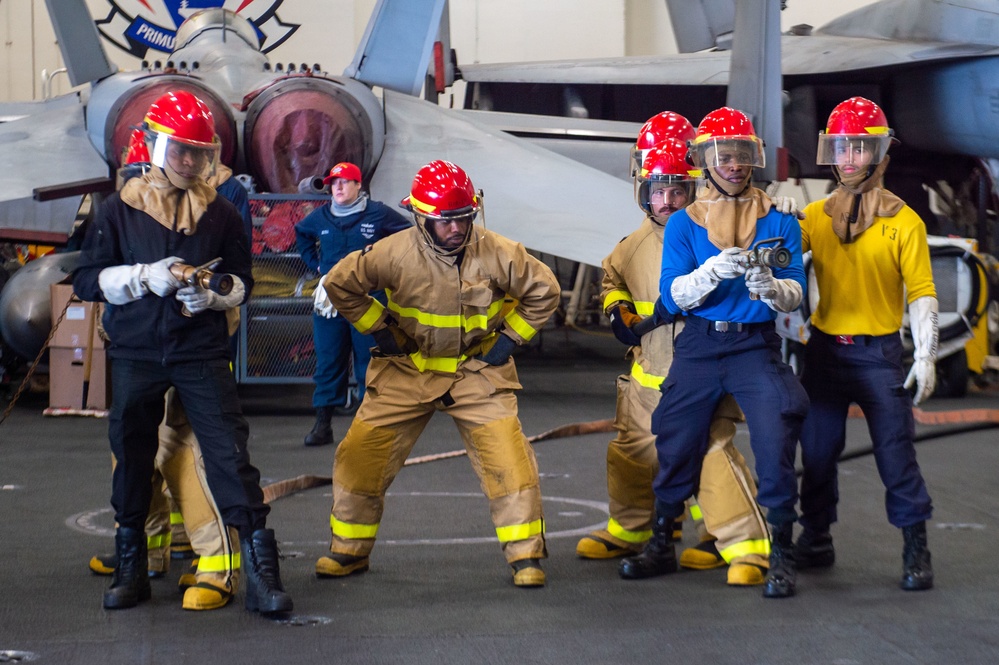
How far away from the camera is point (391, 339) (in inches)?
190

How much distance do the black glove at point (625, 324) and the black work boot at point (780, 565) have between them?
1.04m

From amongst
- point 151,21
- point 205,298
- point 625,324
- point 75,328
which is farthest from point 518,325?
point 151,21

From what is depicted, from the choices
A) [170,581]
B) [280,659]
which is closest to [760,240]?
[280,659]

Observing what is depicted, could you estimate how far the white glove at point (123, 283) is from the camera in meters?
4.14

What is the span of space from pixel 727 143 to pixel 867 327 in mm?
895

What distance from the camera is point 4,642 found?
12.7 feet

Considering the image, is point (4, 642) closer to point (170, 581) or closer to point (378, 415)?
point (170, 581)

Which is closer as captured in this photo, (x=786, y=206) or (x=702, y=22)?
(x=786, y=206)

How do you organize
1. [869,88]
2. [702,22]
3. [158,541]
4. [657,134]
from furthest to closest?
[702,22], [869,88], [657,134], [158,541]

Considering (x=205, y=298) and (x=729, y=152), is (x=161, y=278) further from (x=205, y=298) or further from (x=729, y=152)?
(x=729, y=152)

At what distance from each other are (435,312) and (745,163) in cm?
130

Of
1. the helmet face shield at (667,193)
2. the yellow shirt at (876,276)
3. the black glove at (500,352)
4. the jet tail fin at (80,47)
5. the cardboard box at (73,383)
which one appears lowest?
the cardboard box at (73,383)

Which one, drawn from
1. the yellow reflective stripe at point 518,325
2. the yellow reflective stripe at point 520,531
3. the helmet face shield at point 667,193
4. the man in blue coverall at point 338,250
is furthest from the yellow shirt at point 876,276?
the man in blue coverall at point 338,250

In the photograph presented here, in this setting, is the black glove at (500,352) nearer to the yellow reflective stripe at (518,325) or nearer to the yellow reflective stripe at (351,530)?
the yellow reflective stripe at (518,325)
